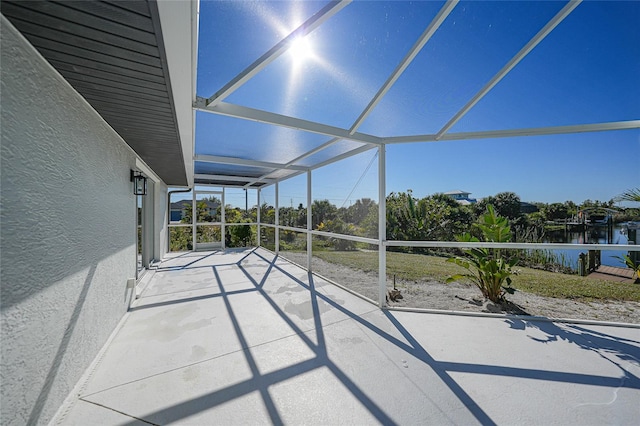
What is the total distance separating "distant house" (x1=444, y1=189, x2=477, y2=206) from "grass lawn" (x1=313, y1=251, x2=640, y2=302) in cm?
A: 175

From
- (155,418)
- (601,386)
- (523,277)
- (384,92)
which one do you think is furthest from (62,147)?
(523,277)

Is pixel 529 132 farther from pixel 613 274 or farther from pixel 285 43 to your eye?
pixel 613 274

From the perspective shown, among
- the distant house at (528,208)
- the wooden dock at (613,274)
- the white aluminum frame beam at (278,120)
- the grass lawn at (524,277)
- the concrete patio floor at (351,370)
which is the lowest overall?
the concrete patio floor at (351,370)

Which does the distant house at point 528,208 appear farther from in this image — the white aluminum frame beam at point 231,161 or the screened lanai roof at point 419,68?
the white aluminum frame beam at point 231,161

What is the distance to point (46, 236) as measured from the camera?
63.3 inches

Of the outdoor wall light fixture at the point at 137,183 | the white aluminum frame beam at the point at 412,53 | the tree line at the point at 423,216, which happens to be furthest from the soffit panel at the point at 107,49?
the tree line at the point at 423,216

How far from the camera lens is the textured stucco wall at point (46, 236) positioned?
1304 mm

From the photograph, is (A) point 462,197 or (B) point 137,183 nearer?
(B) point 137,183

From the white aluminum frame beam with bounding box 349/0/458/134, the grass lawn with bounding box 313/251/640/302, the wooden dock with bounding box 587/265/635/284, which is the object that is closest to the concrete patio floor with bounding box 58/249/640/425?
the grass lawn with bounding box 313/251/640/302

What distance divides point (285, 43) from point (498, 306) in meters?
4.38

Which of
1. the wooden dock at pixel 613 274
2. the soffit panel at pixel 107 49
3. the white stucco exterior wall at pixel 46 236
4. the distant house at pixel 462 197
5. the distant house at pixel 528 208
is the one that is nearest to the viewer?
the soffit panel at pixel 107 49

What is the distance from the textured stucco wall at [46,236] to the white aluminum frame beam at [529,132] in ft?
11.7

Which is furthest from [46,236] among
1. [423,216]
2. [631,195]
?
[423,216]

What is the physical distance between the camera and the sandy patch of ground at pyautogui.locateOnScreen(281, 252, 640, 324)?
3.32 m
